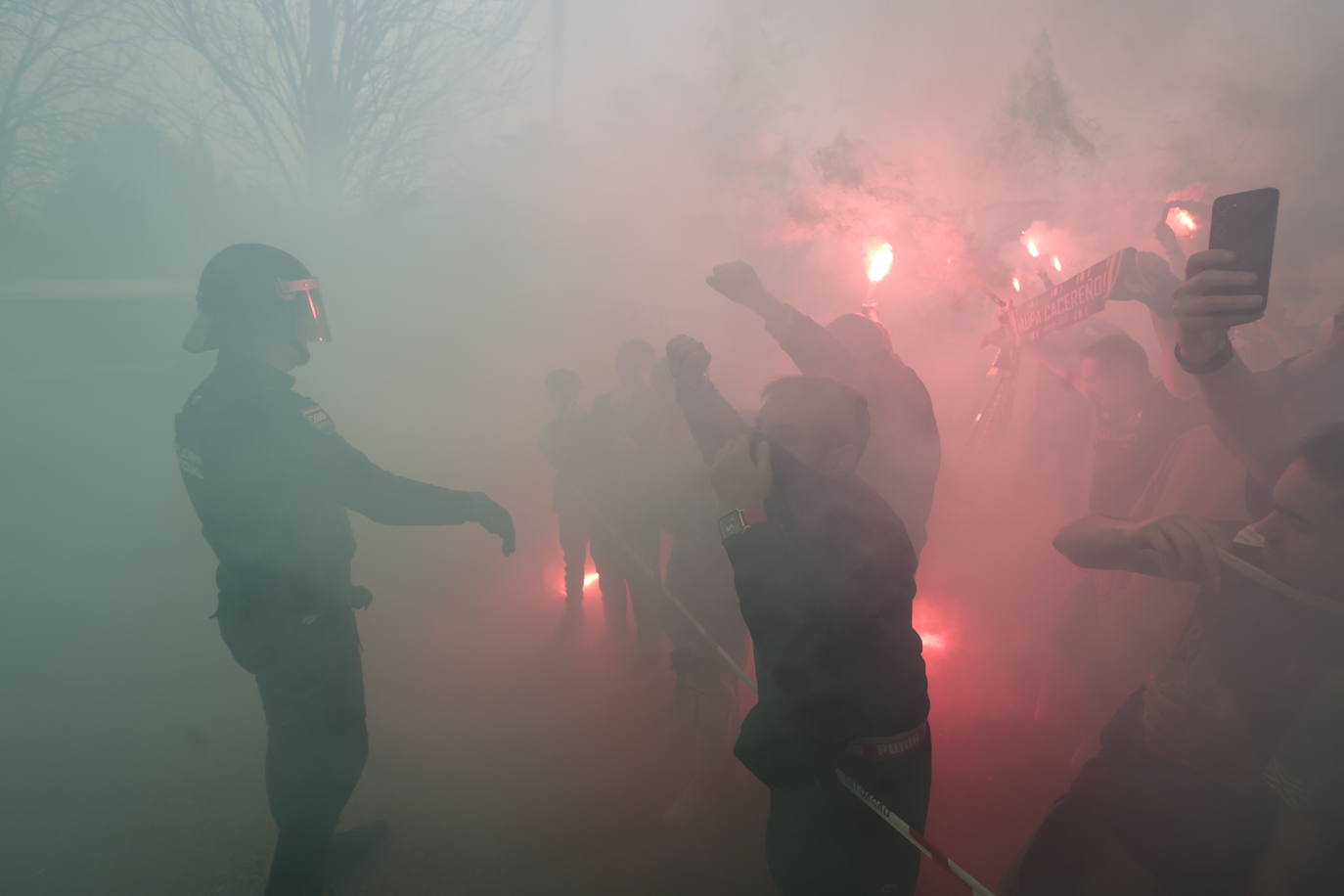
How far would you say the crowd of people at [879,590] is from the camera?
5.04 feet

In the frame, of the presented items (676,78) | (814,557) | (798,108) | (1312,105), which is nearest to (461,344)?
(676,78)

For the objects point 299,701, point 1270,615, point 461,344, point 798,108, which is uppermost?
point 798,108

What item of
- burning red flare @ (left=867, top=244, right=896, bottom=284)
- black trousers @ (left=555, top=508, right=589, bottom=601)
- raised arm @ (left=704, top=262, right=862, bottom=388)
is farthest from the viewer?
black trousers @ (left=555, top=508, right=589, bottom=601)

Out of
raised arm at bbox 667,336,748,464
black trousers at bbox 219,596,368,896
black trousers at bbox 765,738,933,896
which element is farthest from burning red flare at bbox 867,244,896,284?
black trousers at bbox 219,596,368,896

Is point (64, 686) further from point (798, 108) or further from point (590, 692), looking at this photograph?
point (798, 108)

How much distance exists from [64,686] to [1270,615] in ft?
23.9

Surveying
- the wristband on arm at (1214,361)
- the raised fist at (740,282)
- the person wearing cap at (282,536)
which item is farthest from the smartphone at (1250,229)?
the person wearing cap at (282,536)

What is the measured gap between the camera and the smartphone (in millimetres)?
1384

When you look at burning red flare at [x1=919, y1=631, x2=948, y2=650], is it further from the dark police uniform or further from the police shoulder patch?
the police shoulder patch

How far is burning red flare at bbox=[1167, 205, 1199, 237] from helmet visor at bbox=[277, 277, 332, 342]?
5.92 m

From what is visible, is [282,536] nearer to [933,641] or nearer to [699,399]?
[699,399]

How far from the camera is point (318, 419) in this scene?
8.05 ft

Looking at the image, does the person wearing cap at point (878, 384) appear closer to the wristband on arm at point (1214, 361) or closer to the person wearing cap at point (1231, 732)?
the person wearing cap at point (1231, 732)

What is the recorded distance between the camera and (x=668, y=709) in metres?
3.76
